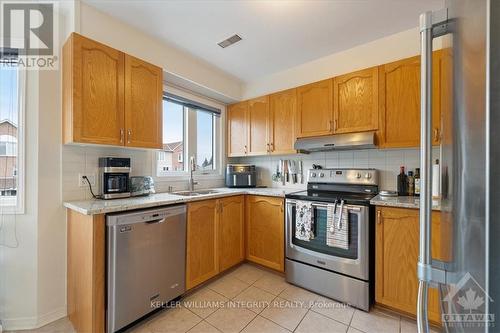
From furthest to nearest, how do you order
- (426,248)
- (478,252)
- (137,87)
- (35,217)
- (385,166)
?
(385,166) < (137,87) < (35,217) < (426,248) < (478,252)

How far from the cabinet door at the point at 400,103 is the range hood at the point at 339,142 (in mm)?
128

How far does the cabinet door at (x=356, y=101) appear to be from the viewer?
216 cm

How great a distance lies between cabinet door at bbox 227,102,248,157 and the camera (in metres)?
3.17

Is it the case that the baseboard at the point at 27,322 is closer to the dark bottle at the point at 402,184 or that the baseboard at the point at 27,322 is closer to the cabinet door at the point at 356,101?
the cabinet door at the point at 356,101

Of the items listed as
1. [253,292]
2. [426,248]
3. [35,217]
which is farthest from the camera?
[253,292]

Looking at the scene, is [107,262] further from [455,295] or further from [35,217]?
[455,295]

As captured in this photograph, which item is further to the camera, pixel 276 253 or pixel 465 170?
pixel 276 253

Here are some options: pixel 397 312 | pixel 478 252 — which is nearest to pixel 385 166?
pixel 397 312

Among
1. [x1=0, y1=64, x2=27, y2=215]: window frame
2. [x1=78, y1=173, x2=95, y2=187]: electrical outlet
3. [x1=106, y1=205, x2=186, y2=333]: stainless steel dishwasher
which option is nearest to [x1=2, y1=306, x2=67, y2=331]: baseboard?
→ [x1=106, y1=205, x2=186, y2=333]: stainless steel dishwasher

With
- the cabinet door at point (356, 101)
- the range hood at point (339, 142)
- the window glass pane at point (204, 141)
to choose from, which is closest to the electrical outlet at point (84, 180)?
the window glass pane at point (204, 141)

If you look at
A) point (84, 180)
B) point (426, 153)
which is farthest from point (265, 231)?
point (426, 153)

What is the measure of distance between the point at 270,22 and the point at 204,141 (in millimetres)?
1757

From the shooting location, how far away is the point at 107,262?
1.49 metres

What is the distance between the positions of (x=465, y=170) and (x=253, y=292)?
2.12 metres
